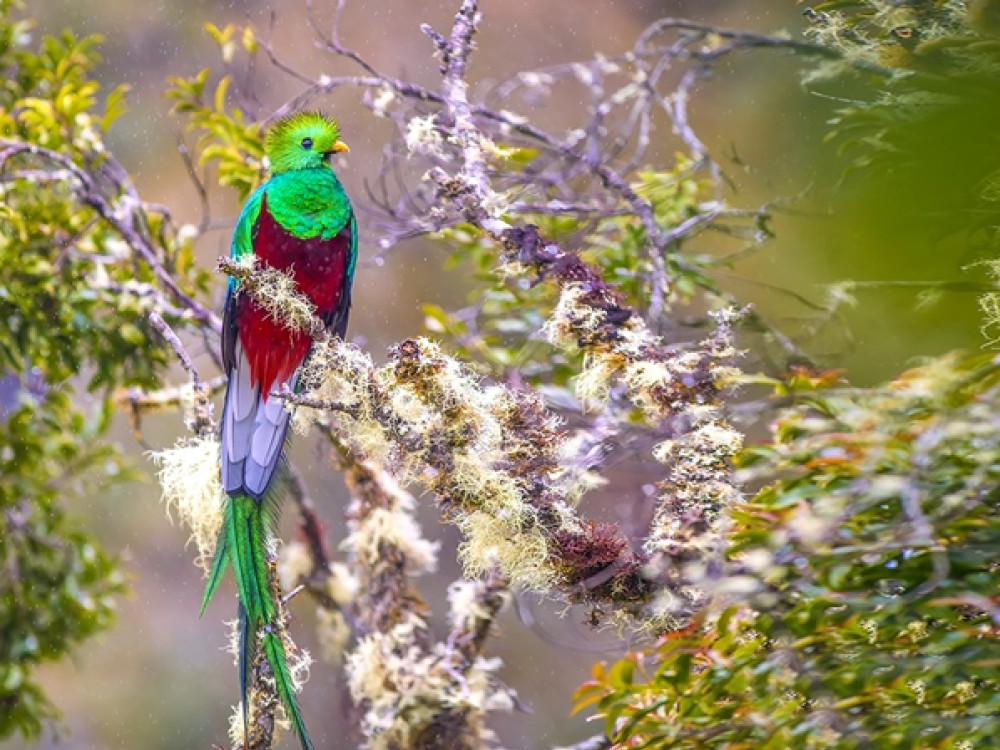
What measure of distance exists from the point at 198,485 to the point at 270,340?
0.25m

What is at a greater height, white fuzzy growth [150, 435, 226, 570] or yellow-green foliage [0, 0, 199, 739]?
yellow-green foliage [0, 0, 199, 739]

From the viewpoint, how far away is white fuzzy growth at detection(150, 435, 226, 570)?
5.56 feet

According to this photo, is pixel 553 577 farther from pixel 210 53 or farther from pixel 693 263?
pixel 210 53

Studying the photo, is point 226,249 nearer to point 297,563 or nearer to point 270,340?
point 297,563

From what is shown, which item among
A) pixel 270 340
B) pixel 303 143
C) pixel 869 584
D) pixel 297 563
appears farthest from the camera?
pixel 297 563

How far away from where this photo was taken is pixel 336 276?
1759 mm

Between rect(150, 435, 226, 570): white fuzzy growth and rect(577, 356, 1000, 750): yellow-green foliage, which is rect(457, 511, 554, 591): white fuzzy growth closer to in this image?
rect(577, 356, 1000, 750): yellow-green foliage

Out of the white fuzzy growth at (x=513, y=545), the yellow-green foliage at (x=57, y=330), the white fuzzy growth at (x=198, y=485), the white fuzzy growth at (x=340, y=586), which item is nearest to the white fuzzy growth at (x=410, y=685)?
the white fuzzy growth at (x=340, y=586)

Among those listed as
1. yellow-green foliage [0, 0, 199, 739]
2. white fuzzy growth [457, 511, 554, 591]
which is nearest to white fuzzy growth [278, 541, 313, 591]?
yellow-green foliage [0, 0, 199, 739]

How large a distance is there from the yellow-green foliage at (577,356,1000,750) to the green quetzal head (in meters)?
1.01

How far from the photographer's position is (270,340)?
64.7 inches

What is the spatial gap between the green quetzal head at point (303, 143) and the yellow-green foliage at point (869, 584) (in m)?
1.01

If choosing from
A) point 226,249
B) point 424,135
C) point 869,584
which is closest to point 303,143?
point 424,135

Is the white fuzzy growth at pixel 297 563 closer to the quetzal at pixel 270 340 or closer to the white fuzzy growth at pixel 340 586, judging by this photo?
the white fuzzy growth at pixel 340 586
